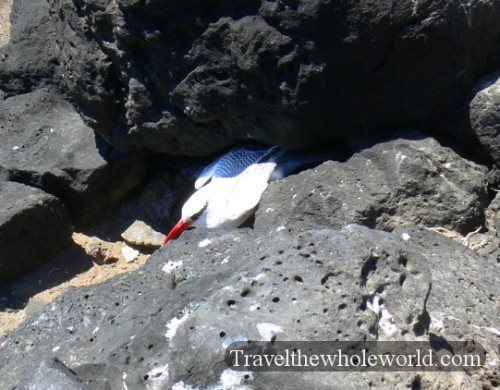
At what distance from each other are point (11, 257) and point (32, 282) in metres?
0.16

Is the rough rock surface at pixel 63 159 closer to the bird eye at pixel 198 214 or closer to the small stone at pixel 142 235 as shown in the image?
the small stone at pixel 142 235

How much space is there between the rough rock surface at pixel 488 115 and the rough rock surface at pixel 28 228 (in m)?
1.88

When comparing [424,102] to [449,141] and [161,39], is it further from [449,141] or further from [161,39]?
[161,39]

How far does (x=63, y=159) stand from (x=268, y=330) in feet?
7.28

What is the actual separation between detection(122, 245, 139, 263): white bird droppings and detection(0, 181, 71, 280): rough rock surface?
27cm

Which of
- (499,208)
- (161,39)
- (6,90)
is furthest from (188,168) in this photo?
(499,208)

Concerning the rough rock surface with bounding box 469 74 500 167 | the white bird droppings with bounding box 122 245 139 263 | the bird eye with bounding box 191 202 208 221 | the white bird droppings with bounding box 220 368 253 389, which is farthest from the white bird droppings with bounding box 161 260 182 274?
the white bird droppings with bounding box 122 245 139 263

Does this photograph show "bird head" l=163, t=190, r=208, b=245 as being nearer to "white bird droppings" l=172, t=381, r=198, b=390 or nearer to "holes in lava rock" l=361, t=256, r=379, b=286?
"holes in lava rock" l=361, t=256, r=379, b=286

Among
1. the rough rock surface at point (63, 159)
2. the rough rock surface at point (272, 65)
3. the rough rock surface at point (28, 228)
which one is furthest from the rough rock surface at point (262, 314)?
the rough rock surface at point (63, 159)

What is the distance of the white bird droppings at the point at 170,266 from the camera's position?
8.86 feet

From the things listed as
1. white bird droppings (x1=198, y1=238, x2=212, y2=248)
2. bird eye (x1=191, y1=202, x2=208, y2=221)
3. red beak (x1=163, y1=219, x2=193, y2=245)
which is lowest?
red beak (x1=163, y1=219, x2=193, y2=245)

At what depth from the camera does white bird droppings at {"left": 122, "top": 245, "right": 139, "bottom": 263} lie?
158 inches

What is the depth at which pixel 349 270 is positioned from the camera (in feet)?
7.12

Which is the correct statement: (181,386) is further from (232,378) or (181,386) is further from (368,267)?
(368,267)
